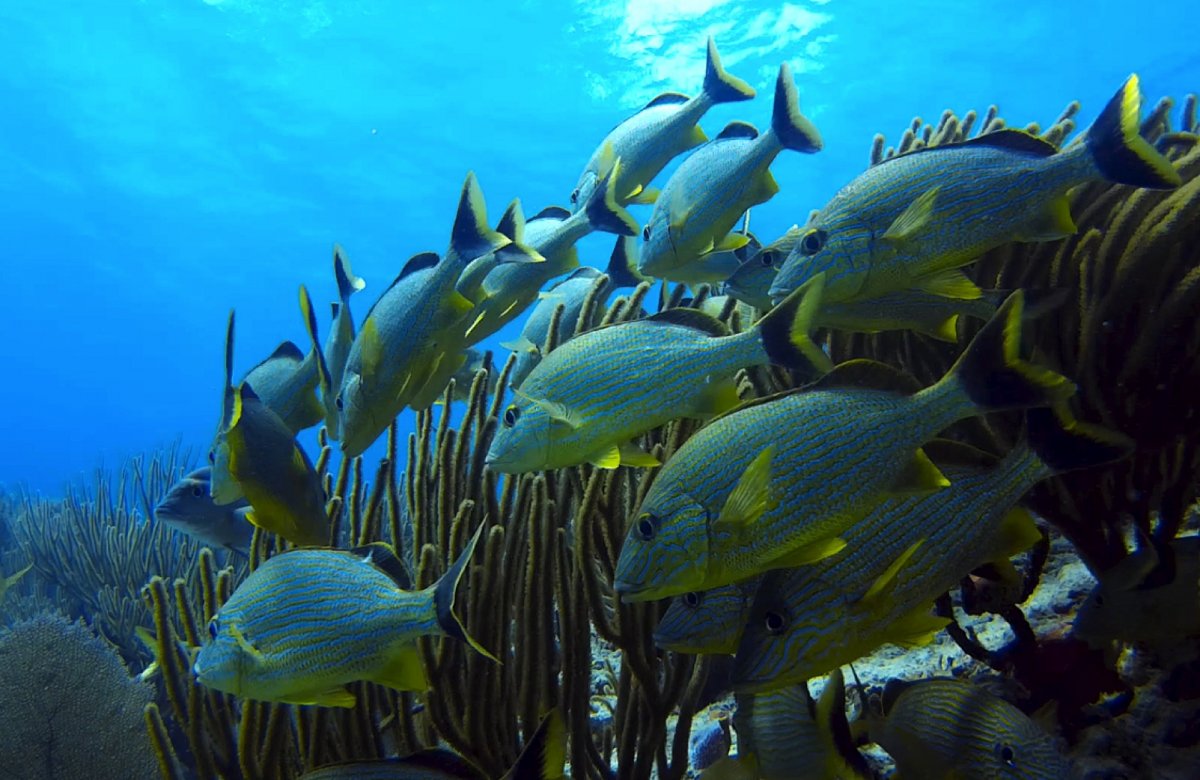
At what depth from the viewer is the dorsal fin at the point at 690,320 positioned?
212cm

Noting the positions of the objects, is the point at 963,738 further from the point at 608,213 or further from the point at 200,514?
the point at 200,514

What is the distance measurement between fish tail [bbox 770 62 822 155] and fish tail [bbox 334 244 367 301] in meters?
1.72

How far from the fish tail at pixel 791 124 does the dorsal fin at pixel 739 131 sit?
0.28 meters

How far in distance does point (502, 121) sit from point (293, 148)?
42.7ft

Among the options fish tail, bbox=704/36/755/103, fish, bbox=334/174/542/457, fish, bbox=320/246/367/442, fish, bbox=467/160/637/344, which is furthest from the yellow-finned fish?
fish tail, bbox=704/36/755/103

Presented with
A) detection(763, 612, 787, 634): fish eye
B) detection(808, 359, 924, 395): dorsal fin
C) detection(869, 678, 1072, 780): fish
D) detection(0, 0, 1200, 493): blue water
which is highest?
detection(0, 0, 1200, 493): blue water

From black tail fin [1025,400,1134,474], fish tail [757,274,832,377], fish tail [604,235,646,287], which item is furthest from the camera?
fish tail [604,235,646,287]

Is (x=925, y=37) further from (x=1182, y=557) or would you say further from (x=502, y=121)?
(x=1182, y=557)

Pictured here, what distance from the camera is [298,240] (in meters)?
51.8

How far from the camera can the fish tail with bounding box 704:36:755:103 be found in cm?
350

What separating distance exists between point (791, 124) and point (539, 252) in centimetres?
110

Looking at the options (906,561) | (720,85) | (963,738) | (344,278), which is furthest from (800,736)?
(720,85)

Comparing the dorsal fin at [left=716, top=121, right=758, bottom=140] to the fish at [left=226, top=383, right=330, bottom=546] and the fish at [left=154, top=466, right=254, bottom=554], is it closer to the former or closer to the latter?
the fish at [left=226, top=383, right=330, bottom=546]

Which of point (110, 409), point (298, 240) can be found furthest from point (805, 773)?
point (110, 409)
